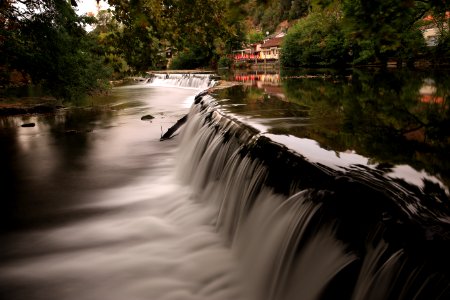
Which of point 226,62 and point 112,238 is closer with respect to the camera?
point 112,238

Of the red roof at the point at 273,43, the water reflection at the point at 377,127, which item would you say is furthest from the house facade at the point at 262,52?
the water reflection at the point at 377,127

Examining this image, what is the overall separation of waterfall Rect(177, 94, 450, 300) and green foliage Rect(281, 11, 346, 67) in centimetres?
4293

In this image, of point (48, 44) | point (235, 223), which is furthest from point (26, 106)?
point (235, 223)

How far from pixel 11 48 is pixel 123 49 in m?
12.0

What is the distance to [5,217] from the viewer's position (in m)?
7.15

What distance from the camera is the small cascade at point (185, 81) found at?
37.6 m

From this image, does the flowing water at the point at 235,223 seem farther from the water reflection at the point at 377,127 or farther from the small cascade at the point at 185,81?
the small cascade at the point at 185,81

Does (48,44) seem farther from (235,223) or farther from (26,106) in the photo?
(235,223)

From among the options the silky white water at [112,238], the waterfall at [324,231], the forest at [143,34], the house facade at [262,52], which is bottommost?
the silky white water at [112,238]

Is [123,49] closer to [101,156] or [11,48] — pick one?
[101,156]

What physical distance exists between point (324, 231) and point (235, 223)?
221 centimetres

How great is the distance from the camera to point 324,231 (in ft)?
13.0

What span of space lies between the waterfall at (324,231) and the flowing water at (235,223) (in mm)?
14

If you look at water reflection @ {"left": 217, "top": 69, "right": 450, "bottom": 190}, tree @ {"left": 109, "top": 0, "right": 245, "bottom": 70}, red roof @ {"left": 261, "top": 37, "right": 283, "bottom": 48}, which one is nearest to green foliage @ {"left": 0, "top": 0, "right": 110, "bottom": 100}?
water reflection @ {"left": 217, "top": 69, "right": 450, "bottom": 190}
